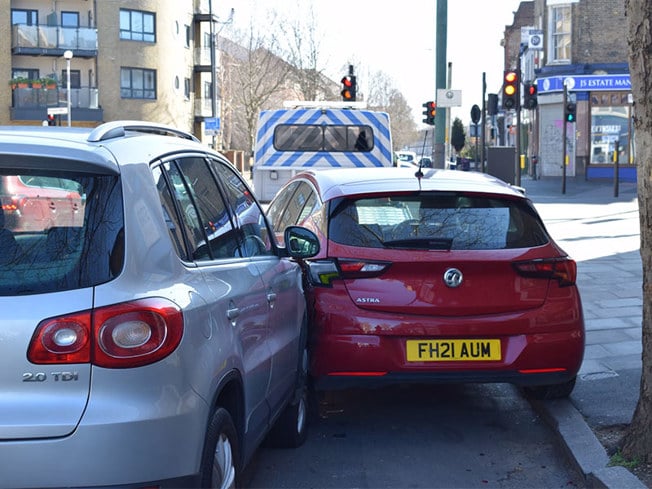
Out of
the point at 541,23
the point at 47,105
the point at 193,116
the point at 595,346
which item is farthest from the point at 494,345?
the point at 193,116

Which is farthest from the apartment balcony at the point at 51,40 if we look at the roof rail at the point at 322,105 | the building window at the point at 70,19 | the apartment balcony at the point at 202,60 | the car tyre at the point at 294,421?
the car tyre at the point at 294,421

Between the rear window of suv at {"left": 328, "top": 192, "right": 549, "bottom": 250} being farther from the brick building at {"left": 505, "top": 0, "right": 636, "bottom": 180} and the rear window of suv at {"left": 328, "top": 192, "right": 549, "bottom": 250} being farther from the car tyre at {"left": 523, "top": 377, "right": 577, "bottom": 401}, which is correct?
the brick building at {"left": 505, "top": 0, "right": 636, "bottom": 180}

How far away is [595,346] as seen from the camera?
28.0 feet

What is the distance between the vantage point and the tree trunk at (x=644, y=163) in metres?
4.94

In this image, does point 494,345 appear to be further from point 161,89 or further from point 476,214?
point 161,89

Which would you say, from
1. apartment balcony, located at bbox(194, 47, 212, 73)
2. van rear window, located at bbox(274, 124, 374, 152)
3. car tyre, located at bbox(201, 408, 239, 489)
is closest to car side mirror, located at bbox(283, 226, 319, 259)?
car tyre, located at bbox(201, 408, 239, 489)

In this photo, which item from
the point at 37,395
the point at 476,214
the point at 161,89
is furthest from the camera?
the point at 161,89

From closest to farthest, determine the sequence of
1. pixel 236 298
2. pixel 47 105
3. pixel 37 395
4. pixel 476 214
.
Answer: pixel 37 395, pixel 236 298, pixel 476 214, pixel 47 105

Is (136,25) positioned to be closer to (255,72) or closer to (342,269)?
(255,72)

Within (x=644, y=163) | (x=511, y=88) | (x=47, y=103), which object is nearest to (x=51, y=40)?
(x=47, y=103)

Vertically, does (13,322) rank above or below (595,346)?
above

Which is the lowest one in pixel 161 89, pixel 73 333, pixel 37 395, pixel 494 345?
pixel 494 345

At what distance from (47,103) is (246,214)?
53172mm

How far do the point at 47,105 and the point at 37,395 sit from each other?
55.0 m
